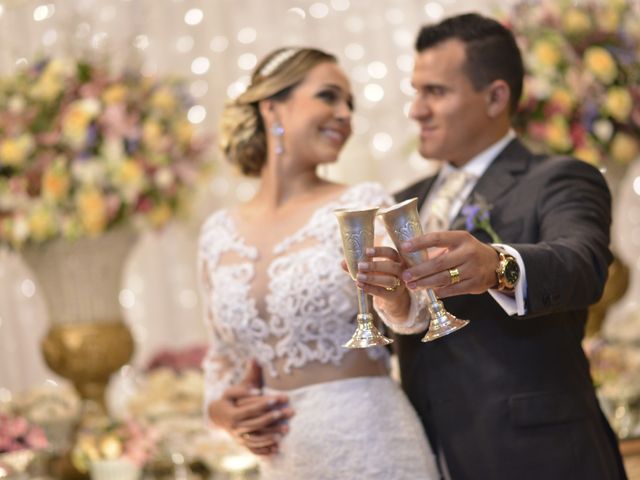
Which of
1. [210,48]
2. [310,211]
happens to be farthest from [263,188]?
[210,48]

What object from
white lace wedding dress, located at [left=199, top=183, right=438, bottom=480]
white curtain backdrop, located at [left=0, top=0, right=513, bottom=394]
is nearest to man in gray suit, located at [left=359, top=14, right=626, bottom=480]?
white lace wedding dress, located at [left=199, top=183, right=438, bottom=480]

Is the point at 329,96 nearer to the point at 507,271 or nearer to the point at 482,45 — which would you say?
the point at 482,45

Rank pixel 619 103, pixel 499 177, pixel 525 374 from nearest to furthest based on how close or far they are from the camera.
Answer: pixel 525 374, pixel 499 177, pixel 619 103

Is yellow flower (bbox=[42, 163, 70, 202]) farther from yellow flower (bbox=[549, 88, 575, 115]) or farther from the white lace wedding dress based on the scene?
yellow flower (bbox=[549, 88, 575, 115])

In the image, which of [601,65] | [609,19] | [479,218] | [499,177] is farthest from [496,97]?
[609,19]

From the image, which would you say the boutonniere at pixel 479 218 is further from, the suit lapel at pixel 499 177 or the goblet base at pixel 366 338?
the goblet base at pixel 366 338

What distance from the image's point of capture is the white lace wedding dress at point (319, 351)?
3125 mm

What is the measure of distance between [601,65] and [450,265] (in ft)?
7.23

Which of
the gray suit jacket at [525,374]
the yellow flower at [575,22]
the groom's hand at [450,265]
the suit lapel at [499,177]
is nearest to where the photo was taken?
the groom's hand at [450,265]

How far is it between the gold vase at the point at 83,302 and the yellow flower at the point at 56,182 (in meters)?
0.23

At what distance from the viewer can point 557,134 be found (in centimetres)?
418

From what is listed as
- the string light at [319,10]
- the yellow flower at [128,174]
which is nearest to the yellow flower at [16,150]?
the yellow flower at [128,174]

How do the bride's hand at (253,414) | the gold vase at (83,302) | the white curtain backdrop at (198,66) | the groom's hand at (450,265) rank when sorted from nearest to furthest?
the groom's hand at (450,265), the bride's hand at (253,414), the gold vase at (83,302), the white curtain backdrop at (198,66)

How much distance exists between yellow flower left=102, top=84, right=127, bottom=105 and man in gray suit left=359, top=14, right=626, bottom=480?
1598mm
